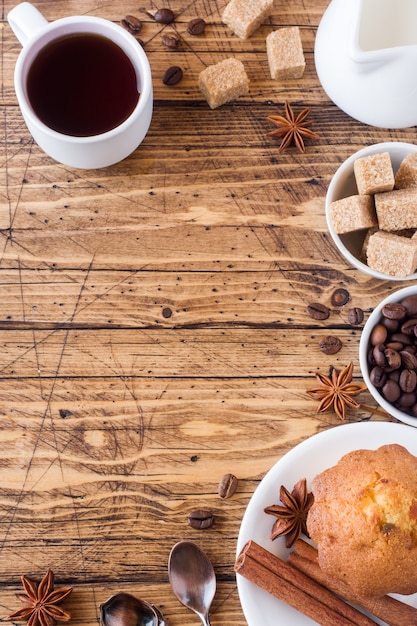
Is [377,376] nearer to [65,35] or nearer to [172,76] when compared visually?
[172,76]

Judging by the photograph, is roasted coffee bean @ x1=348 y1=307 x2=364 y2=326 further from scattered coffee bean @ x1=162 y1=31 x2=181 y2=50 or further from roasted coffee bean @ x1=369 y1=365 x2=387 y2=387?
scattered coffee bean @ x1=162 y1=31 x2=181 y2=50

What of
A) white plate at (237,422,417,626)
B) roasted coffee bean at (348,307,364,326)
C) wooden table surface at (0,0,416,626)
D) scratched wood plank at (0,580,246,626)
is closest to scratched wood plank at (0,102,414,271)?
wooden table surface at (0,0,416,626)

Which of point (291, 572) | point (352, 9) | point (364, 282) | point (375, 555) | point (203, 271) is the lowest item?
point (291, 572)

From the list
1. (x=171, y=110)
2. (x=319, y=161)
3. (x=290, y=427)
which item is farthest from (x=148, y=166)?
(x=290, y=427)

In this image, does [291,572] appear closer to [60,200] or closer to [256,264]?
[256,264]

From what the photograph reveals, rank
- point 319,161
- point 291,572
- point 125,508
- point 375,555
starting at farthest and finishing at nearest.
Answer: point 319,161 < point 125,508 < point 291,572 < point 375,555

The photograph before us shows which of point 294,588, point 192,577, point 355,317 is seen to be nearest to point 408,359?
point 355,317
